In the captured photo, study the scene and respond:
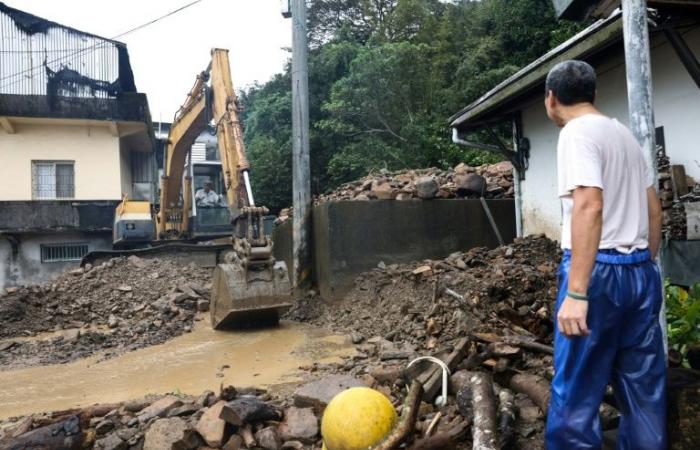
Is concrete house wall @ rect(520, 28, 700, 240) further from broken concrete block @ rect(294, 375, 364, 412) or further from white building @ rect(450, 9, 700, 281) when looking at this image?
broken concrete block @ rect(294, 375, 364, 412)

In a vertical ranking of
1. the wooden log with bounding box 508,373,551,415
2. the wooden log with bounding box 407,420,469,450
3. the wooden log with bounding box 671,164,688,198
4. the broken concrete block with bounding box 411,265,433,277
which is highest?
the wooden log with bounding box 671,164,688,198

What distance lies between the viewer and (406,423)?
106 inches

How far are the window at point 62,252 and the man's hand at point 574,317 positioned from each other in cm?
1824

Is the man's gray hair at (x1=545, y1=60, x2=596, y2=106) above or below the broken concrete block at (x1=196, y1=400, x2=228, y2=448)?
above

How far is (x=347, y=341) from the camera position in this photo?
659cm

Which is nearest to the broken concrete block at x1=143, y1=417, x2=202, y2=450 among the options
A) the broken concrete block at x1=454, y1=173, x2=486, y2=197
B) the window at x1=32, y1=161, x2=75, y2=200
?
the broken concrete block at x1=454, y1=173, x2=486, y2=197

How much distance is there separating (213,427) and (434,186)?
632 cm

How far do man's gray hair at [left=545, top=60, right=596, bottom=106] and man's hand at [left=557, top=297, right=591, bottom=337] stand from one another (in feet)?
2.95

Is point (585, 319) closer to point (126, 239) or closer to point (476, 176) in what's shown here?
point (476, 176)

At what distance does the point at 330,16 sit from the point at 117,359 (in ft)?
70.7

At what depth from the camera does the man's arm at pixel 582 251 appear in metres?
2.02

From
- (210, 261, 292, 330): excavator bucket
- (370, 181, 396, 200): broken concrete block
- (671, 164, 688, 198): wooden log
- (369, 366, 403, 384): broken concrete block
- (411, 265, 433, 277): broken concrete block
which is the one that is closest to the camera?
(369, 366, 403, 384): broken concrete block

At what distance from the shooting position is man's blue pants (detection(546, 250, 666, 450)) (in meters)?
2.09

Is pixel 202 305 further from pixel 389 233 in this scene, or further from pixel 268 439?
pixel 268 439
